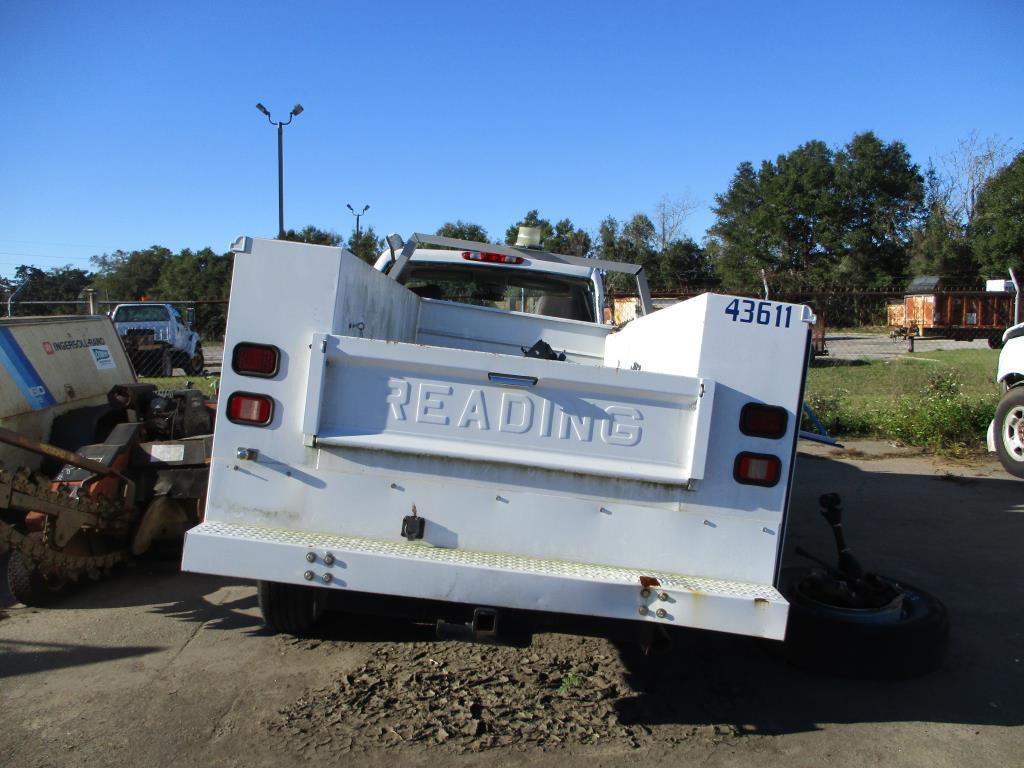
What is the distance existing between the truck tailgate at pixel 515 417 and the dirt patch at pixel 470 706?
1027mm

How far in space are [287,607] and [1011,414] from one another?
318 inches

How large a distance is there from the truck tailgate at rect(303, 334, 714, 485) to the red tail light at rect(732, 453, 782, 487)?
0.58 ft

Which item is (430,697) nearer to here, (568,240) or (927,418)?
(927,418)

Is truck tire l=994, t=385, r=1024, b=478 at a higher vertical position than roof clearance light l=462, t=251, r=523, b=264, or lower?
lower

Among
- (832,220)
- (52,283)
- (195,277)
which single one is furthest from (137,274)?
(832,220)

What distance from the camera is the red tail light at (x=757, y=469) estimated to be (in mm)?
3131

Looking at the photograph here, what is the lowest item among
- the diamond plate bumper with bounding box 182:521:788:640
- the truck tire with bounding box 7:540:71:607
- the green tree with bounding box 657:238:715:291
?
the truck tire with bounding box 7:540:71:607

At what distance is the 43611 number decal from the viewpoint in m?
3.12

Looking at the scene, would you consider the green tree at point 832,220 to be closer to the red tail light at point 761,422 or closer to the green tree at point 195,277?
the green tree at point 195,277

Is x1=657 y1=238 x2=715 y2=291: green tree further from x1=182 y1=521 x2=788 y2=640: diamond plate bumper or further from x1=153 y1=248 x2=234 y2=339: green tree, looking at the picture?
x1=182 y1=521 x2=788 y2=640: diamond plate bumper

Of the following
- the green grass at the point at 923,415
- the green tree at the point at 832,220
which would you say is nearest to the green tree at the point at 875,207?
the green tree at the point at 832,220

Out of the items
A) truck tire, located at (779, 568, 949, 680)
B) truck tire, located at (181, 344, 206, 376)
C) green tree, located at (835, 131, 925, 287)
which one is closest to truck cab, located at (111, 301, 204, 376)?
truck tire, located at (181, 344, 206, 376)

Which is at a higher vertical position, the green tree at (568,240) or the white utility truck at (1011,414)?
the green tree at (568,240)

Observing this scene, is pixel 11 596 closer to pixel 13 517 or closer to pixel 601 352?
pixel 13 517
